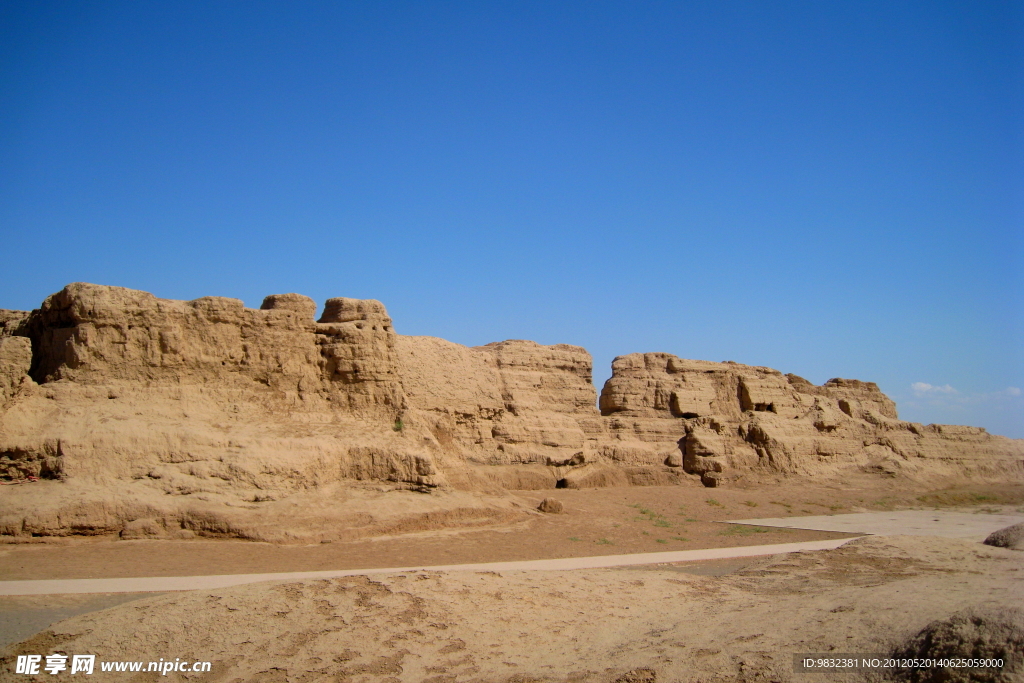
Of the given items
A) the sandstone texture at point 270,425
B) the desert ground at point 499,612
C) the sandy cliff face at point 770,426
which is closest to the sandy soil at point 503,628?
the desert ground at point 499,612

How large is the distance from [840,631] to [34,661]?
7.19m

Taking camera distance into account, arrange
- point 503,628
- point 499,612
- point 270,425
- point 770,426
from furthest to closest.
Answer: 1. point 770,426
2. point 270,425
3. point 499,612
4. point 503,628

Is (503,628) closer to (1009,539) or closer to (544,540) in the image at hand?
(544,540)

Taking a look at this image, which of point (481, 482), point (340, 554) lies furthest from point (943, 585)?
point (481, 482)

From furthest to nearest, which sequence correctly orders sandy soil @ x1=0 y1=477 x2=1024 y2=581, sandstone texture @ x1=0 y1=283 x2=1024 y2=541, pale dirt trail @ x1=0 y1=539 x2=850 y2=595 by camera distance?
sandstone texture @ x1=0 y1=283 x2=1024 y2=541 < sandy soil @ x1=0 y1=477 x2=1024 y2=581 < pale dirt trail @ x1=0 y1=539 x2=850 y2=595

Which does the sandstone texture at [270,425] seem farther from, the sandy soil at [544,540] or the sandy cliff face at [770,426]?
the sandy cliff face at [770,426]

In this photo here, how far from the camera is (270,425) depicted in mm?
15180

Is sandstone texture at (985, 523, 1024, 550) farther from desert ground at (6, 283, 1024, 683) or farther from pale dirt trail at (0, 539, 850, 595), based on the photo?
pale dirt trail at (0, 539, 850, 595)

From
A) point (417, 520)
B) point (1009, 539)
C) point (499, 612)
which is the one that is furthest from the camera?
point (417, 520)

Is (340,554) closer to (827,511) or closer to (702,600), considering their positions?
(702,600)

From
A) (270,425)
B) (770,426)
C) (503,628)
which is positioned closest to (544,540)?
Result: (270,425)

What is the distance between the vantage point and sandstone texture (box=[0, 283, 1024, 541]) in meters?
12.5

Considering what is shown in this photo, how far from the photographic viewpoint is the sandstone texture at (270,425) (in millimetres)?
12531

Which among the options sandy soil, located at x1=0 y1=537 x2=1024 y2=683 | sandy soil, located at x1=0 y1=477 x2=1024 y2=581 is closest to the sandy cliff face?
sandy soil, located at x1=0 y1=477 x2=1024 y2=581
